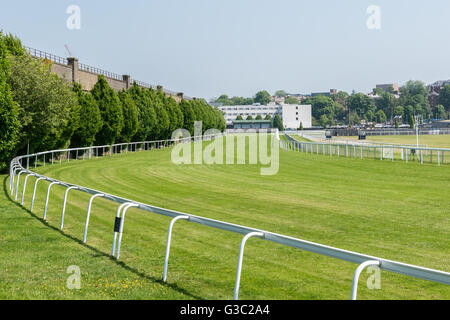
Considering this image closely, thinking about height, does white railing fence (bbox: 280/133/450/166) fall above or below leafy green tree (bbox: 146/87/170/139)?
below

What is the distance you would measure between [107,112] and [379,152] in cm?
2116

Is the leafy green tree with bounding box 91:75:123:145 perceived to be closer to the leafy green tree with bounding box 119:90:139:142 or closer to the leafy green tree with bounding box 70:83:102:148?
the leafy green tree with bounding box 119:90:139:142

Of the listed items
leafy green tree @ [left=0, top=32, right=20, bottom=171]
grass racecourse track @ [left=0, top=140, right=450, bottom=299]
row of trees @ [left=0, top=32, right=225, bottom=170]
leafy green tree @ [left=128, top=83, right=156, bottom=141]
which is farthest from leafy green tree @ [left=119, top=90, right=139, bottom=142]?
leafy green tree @ [left=0, top=32, right=20, bottom=171]

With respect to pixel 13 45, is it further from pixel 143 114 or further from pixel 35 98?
pixel 143 114

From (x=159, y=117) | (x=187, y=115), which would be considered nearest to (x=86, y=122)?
(x=159, y=117)

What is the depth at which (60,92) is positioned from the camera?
26.3m

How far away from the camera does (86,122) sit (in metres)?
34.7

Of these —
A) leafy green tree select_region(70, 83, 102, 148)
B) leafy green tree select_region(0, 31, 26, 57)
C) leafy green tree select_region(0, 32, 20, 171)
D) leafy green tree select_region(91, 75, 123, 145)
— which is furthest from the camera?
leafy green tree select_region(91, 75, 123, 145)

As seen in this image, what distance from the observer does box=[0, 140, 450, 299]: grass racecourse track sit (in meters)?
6.68

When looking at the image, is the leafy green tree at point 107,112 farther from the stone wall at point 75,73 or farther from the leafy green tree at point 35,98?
the leafy green tree at point 35,98

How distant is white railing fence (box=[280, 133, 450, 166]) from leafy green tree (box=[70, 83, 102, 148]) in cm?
1732

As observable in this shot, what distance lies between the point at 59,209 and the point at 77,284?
7376mm
